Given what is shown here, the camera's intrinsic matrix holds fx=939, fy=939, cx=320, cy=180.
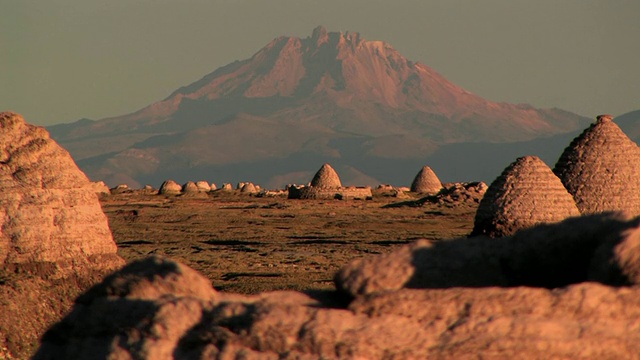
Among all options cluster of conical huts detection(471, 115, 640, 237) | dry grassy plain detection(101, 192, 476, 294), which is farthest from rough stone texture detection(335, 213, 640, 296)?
cluster of conical huts detection(471, 115, 640, 237)

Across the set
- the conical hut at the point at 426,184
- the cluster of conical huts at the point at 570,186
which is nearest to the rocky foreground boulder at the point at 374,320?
the cluster of conical huts at the point at 570,186

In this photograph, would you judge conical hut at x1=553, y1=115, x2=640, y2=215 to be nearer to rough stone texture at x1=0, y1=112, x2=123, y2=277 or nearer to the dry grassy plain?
the dry grassy plain

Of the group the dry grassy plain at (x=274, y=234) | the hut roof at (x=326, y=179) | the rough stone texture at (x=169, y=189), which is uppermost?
the rough stone texture at (x=169, y=189)

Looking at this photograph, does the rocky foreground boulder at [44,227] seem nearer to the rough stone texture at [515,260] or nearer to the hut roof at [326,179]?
the rough stone texture at [515,260]

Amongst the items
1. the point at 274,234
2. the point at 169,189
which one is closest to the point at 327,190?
the point at 169,189

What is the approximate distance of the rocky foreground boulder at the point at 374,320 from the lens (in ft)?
12.2

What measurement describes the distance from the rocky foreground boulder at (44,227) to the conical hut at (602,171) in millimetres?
10487

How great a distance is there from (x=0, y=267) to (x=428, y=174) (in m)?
46.6

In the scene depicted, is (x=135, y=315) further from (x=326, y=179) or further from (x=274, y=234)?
(x=326, y=179)

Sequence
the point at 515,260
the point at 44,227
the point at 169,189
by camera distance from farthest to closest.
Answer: the point at 169,189 < the point at 44,227 < the point at 515,260

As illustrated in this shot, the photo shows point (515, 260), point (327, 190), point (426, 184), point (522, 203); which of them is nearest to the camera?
point (515, 260)

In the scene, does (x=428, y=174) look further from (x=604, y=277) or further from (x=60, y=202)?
(x=604, y=277)

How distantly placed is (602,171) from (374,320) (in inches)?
A: 619

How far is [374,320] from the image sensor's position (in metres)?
3.79
